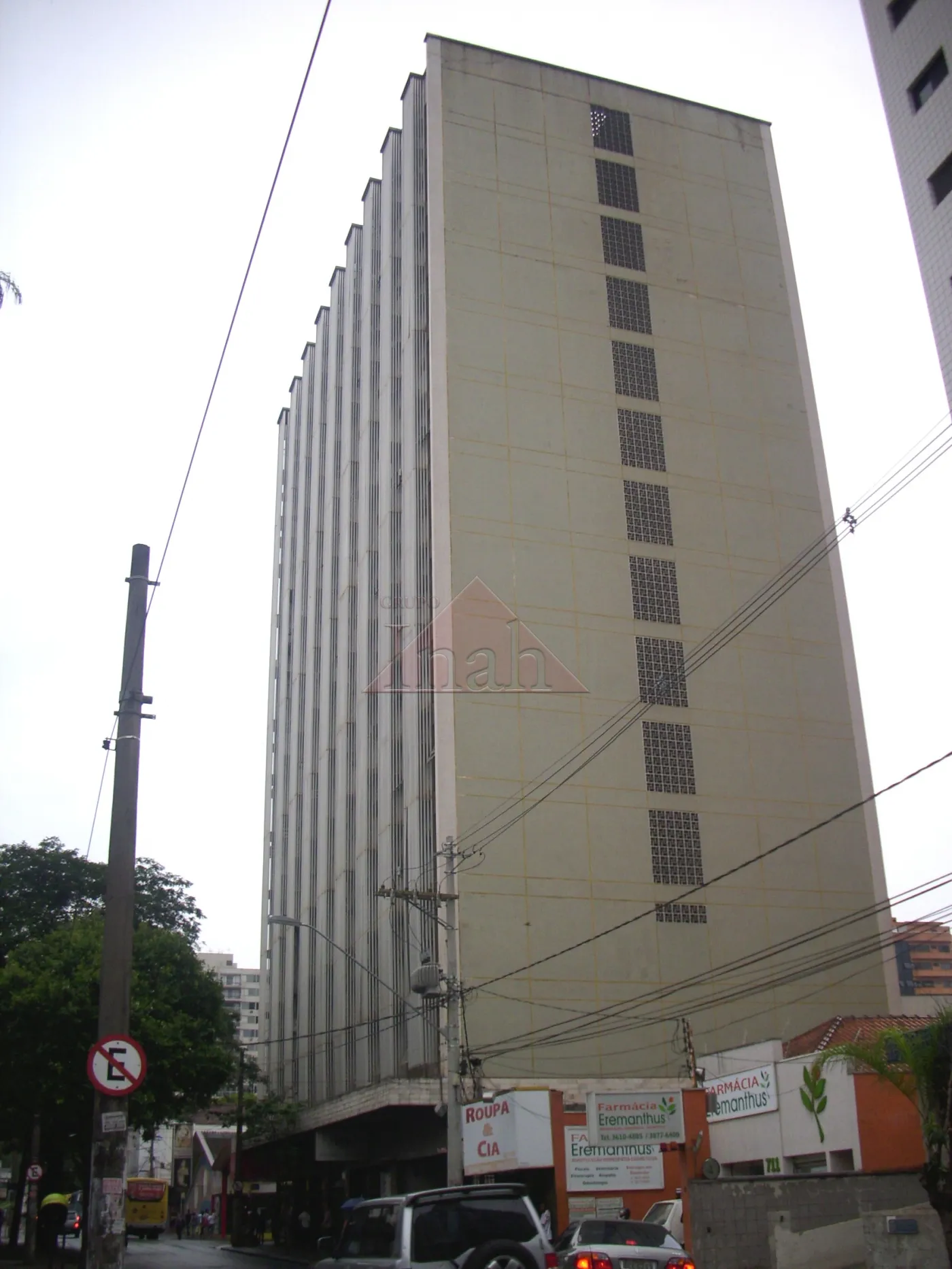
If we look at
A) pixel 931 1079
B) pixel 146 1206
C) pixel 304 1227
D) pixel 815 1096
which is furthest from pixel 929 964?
pixel 931 1079

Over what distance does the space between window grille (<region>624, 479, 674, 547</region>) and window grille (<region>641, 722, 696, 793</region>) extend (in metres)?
7.86

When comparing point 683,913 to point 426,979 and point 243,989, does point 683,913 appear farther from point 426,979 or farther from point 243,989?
point 243,989

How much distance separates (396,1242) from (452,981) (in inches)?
681

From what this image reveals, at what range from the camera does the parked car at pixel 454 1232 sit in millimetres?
11031

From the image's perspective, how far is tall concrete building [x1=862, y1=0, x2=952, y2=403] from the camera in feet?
104

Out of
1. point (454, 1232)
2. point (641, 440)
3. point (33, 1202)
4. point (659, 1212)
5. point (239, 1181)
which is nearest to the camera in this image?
point (454, 1232)

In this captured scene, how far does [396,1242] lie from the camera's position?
1118 cm

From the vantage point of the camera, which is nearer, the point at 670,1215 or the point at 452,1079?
the point at 670,1215

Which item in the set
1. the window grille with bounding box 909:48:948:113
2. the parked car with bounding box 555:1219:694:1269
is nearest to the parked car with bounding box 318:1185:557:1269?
the parked car with bounding box 555:1219:694:1269

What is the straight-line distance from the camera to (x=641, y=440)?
50719mm

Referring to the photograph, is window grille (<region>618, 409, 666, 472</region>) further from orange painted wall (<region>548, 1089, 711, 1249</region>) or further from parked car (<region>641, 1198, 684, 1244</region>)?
parked car (<region>641, 1198, 684, 1244</region>)

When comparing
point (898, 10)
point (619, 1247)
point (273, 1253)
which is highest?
point (898, 10)

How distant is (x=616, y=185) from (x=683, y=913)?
3278 cm

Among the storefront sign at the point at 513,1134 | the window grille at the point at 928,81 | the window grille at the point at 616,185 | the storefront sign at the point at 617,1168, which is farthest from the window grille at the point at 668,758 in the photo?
the window grille at the point at 616,185
